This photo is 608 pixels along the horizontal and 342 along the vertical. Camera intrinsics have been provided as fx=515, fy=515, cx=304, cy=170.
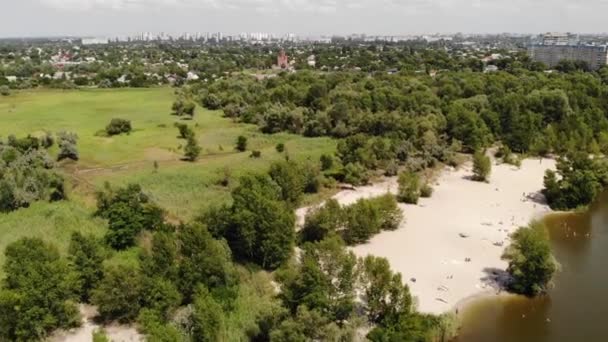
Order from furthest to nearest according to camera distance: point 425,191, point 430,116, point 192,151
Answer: point 430,116 < point 192,151 < point 425,191

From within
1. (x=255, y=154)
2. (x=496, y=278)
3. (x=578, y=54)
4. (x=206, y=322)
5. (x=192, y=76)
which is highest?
(x=578, y=54)

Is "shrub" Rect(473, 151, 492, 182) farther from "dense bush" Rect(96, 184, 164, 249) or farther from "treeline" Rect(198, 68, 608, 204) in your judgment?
"dense bush" Rect(96, 184, 164, 249)

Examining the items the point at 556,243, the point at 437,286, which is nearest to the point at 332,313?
the point at 437,286

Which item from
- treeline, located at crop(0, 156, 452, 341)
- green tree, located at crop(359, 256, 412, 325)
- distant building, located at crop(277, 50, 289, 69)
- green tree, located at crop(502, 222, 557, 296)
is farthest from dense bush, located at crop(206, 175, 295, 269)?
distant building, located at crop(277, 50, 289, 69)

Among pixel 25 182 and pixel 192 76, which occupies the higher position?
pixel 192 76

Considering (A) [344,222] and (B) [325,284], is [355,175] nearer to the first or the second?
(A) [344,222]

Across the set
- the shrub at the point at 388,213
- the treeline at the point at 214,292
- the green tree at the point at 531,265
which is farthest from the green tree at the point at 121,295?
the green tree at the point at 531,265

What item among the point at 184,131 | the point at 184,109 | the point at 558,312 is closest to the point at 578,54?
the point at 184,109
